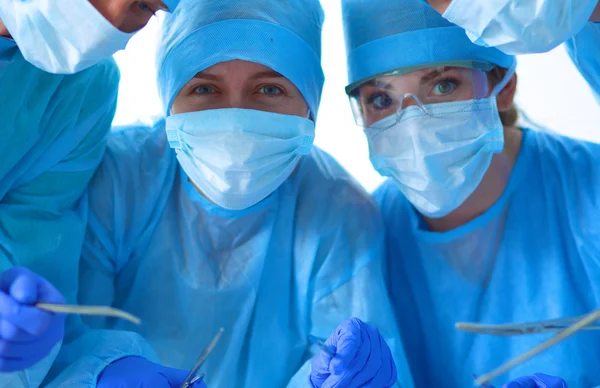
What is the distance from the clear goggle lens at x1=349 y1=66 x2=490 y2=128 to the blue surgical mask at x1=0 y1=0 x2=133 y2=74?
2.33 feet

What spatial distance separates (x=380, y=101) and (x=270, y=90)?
30 centimetres

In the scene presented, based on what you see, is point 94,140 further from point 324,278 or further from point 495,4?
point 495,4

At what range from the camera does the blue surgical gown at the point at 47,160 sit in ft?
4.59

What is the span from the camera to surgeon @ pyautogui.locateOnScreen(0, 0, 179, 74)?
121cm

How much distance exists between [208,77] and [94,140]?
322 millimetres

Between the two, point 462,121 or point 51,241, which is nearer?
point 51,241

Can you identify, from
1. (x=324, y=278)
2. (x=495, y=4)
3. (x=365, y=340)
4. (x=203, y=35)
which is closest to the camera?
(x=495, y=4)

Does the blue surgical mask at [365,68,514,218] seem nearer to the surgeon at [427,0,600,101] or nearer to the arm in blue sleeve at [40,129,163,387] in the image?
the surgeon at [427,0,600,101]

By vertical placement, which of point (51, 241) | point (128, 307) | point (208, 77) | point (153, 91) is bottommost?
point (128, 307)

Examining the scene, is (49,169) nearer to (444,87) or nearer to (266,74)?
(266,74)

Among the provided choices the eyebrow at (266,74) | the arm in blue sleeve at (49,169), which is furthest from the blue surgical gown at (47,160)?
the eyebrow at (266,74)

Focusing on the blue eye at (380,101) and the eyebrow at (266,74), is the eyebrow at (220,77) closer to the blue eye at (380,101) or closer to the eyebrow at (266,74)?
the eyebrow at (266,74)

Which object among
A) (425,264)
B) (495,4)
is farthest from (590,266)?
(495,4)

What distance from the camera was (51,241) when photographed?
153 centimetres
